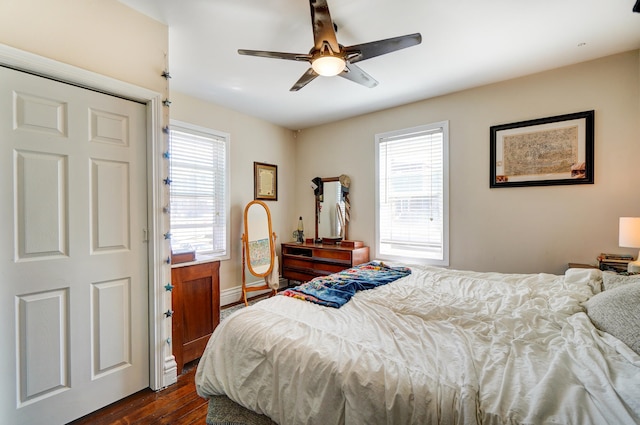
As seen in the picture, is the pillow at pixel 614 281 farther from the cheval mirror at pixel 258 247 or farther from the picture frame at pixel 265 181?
the picture frame at pixel 265 181

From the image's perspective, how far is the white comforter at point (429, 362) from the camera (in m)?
0.82

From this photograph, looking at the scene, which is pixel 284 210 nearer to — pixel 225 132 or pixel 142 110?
pixel 225 132

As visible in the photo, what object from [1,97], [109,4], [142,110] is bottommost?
[1,97]

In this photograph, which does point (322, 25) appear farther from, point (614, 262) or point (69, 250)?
point (614, 262)

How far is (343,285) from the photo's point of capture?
1938 millimetres

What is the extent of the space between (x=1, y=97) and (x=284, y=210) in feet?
→ 10.9

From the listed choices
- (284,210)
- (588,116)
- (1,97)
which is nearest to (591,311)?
→ (588,116)

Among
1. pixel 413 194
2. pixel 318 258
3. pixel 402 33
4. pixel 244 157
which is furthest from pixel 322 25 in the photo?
pixel 318 258

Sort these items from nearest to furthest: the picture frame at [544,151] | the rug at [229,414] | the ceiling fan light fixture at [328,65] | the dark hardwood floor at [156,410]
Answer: the rug at [229,414], the dark hardwood floor at [156,410], the ceiling fan light fixture at [328,65], the picture frame at [544,151]

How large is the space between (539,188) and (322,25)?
8.51 ft

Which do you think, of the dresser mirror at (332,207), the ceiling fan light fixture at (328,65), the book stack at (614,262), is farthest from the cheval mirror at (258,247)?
the book stack at (614,262)

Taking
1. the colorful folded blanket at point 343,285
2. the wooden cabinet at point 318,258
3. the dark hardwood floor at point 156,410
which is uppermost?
the colorful folded blanket at point 343,285

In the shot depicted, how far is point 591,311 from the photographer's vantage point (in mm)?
1336

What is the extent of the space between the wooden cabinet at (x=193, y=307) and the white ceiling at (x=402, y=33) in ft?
6.04
